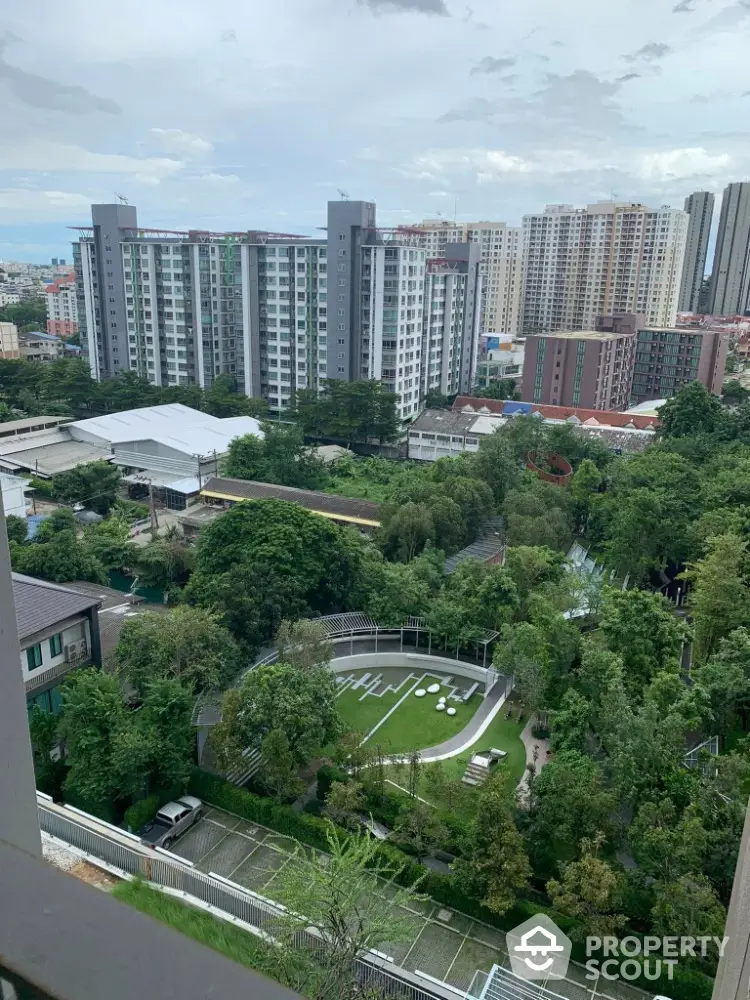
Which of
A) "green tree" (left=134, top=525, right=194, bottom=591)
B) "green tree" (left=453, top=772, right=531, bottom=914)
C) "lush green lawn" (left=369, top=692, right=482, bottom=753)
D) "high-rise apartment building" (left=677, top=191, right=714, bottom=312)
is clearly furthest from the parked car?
"high-rise apartment building" (left=677, top=191, right=714, bottom=312)

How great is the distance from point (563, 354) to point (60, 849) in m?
23.0

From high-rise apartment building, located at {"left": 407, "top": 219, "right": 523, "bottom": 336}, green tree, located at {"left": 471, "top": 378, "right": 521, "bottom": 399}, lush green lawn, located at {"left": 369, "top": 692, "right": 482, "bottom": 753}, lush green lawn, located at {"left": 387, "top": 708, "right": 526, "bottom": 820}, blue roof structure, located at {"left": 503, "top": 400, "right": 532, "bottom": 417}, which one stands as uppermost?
high-rise apartment building, located at {"left": 407, "top": 219, "right": 523, "bottom": 336}

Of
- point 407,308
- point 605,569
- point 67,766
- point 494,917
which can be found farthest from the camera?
point 407,308

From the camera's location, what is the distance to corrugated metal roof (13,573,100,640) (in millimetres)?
7070

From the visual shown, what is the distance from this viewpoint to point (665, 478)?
13258mm

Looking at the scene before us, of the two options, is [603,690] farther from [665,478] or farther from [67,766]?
[665,478]

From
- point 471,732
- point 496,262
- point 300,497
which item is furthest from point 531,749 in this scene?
point 496,262

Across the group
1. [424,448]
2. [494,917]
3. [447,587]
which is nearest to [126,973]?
[494,917]

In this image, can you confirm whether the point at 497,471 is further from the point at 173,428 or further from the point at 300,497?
the point at 173,428

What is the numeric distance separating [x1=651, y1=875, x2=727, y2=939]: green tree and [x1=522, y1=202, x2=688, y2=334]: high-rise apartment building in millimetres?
35397

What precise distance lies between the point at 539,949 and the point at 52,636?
5189 millimetres

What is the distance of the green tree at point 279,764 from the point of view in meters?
6.70

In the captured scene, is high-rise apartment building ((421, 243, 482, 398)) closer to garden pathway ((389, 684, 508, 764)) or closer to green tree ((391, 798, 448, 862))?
garden pathway ((389, 684, 508, 764))

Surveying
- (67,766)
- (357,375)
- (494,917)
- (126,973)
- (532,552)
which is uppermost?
(126,973)
